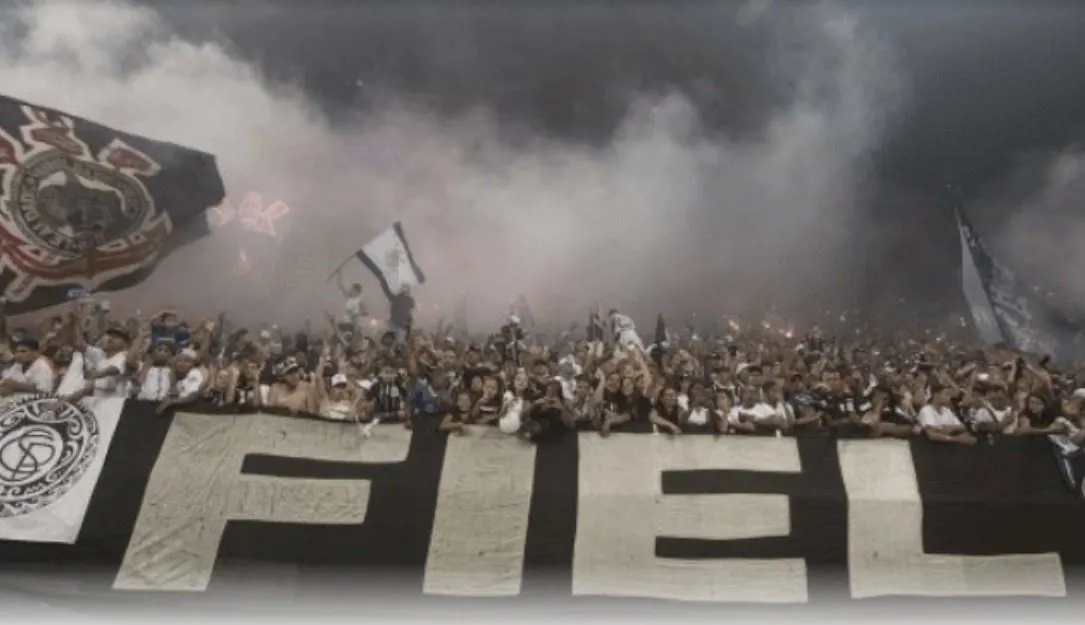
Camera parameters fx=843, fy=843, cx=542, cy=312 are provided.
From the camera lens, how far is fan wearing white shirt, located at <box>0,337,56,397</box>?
21.5 feet

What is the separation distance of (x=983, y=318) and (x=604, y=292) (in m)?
4.58

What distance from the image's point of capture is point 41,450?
6.24m

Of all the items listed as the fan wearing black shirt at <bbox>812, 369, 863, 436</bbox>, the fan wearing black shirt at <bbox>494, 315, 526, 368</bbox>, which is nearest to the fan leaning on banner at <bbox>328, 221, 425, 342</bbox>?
the fan wearing black shirt at <bbox>494, 315, 526, 368</bbox>

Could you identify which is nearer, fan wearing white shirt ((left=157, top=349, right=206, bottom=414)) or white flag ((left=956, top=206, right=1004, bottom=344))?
fan wearing white shirt ((left=157, top=349, right=206, bottom=414))

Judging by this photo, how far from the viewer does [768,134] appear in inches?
435

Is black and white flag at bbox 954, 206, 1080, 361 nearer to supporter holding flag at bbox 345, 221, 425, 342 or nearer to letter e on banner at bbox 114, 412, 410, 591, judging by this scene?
supporter holding flag at bbox 345, 221, 425, 342

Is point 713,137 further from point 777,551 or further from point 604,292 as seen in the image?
point 777,551

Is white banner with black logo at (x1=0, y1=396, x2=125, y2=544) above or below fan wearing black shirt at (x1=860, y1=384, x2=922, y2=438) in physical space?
below

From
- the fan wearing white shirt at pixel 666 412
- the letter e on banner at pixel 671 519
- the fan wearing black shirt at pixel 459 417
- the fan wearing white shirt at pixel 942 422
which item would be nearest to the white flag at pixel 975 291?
the fan wearing white shirt at pixel 942 422

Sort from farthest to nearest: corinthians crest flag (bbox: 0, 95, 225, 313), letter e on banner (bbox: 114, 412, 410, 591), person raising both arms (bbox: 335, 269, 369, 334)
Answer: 1. person raising both arms (bbox: 335, 269, 369, 334)
2. corinthians crest flag (bbox: 0, 95, 225, 313)
3. letter e on banner (bbox: 114, 412, 410, 591)

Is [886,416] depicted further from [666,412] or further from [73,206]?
[73,206]

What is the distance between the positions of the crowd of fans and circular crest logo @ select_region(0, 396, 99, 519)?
0.19 meters

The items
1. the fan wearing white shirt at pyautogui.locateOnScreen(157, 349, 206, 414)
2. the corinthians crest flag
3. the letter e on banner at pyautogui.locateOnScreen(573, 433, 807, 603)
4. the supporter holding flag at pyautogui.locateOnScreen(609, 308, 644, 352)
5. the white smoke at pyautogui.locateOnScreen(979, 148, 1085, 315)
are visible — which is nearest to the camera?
the letter e on banner at pyautogui.locateOnScreen(573, 433, 807, 603)

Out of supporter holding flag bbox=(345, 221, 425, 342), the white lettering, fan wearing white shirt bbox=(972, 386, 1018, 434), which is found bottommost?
the white lettering
